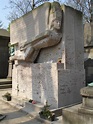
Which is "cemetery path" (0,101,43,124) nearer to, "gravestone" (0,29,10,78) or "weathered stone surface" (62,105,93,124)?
"weathered stone surface" (62,105,93,124)

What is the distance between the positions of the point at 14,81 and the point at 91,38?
710 cm

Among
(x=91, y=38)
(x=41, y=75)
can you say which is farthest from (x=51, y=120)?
(x=91, y=38)

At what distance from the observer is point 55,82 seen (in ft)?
20.4

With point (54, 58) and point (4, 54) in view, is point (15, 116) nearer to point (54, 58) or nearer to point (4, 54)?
point (54, 58)

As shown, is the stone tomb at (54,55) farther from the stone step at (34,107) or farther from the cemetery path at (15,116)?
the cemetery path at (15,116)

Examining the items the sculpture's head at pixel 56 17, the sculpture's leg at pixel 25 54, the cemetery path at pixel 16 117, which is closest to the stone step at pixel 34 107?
the cemetery path at pixel 16 117

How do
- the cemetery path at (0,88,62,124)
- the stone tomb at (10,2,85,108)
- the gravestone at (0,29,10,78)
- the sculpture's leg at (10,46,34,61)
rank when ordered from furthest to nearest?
the gravestone at (0,29,10,78), the sculpture's leg at (10,46,34,61), the stone tomb at (10,2,85,108), the cemetery path at (0,88,62,124)

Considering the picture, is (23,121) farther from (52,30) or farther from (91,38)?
(91,38)

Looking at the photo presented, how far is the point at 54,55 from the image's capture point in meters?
6.92

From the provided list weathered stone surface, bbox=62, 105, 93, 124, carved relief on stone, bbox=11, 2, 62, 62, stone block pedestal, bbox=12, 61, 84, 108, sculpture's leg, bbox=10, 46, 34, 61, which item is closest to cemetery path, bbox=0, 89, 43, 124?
stone block pedestal, bbox=12, 61, 84, 108

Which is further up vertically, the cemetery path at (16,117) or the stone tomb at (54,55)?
the stone tomb at (54,55)

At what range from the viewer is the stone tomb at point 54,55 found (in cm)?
632

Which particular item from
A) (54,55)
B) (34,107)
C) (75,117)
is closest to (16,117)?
(34,107)

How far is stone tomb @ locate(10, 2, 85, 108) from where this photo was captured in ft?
20.7
